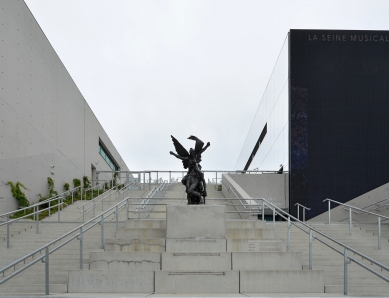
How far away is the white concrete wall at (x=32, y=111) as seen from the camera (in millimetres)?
16562

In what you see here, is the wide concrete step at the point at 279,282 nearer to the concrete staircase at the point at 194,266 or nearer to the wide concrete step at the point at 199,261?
the concrete staircase at the point at 194,266

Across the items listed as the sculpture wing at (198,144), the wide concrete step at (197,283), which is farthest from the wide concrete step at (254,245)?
the sculpture wing at (198,144)

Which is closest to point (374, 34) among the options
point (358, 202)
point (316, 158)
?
point (316, 158)

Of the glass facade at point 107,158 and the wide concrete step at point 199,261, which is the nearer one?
the wide concrete step at point 199,261

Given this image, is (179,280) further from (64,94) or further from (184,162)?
(64,94)

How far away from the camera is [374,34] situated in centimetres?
2333

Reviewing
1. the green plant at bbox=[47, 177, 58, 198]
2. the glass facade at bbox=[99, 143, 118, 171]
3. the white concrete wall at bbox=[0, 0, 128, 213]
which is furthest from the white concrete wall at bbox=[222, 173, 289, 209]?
the glass facade at bbox=[99, 143, 118, 171]

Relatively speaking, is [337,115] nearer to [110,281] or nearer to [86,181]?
[86,181]

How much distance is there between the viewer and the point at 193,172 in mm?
11984

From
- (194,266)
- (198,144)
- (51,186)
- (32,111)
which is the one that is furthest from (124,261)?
(51,186)

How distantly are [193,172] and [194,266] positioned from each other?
8.70ft

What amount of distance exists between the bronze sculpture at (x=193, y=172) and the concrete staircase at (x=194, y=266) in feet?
2.80

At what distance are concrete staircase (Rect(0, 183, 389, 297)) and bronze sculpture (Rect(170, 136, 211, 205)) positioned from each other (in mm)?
853

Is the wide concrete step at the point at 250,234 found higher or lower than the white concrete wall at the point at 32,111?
lower
